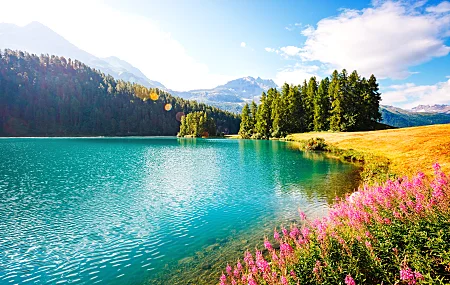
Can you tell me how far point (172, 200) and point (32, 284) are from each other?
557 inches

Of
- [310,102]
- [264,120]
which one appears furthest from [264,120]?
[310,102]

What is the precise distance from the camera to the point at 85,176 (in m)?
36.8

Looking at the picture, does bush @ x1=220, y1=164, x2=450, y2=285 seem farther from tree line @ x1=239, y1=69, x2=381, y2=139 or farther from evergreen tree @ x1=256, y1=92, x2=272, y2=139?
evergreen tree @ x1=256, y1=92, x2=272, y2=139

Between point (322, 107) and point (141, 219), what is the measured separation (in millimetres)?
98786

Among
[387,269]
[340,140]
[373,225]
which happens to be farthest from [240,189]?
[340,140]

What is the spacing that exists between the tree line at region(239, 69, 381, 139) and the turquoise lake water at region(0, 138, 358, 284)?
66.6m

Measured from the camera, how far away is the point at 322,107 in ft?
346

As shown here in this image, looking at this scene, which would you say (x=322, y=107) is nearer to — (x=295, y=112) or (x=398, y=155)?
(x=295, y=112)

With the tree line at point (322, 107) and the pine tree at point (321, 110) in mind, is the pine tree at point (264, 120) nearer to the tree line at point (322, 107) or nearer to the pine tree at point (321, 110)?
the tree line at point (322, 107)

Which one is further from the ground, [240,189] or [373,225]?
[373,225]

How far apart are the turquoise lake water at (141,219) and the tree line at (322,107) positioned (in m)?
66.6

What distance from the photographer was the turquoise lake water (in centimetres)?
1303

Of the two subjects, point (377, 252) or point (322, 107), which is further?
point (322, 107)

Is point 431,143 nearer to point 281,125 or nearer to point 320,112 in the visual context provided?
point 320,112
